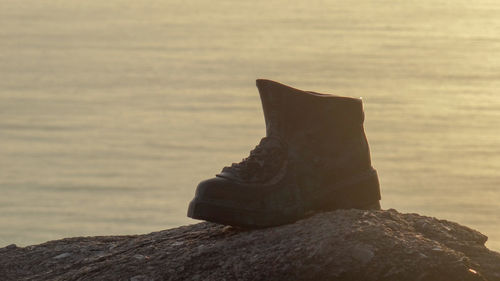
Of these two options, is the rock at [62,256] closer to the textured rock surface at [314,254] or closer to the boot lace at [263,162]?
the textured rock surface at [314,254]

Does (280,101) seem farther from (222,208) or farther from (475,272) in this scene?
(475,272)

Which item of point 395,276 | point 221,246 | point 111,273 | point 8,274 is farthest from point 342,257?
point 8,274

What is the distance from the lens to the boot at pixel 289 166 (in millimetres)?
5438

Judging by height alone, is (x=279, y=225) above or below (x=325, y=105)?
below

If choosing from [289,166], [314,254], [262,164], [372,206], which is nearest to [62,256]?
[262,164]

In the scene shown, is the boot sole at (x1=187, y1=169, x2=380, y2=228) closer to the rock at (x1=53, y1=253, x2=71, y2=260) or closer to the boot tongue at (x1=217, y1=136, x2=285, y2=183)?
the boot tongue at (x1=217, y1=136, x2=285, y2=183)

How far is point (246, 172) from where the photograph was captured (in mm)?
5543

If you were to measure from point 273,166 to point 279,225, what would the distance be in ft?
0.76

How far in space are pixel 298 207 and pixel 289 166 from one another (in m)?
0.17

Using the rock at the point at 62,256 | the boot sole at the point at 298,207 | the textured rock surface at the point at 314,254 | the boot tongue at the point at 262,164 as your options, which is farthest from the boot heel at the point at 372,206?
the rock at the point at 62,256

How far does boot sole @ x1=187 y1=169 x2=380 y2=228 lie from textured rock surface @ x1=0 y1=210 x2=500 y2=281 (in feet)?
0.17

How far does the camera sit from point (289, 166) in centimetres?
548

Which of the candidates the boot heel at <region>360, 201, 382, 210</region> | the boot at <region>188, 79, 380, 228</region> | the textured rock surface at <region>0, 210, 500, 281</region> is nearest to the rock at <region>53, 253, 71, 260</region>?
the textured rock surface at <region>0, 210, 500, 281</region>

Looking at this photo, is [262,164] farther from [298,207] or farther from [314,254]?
[314,254]
